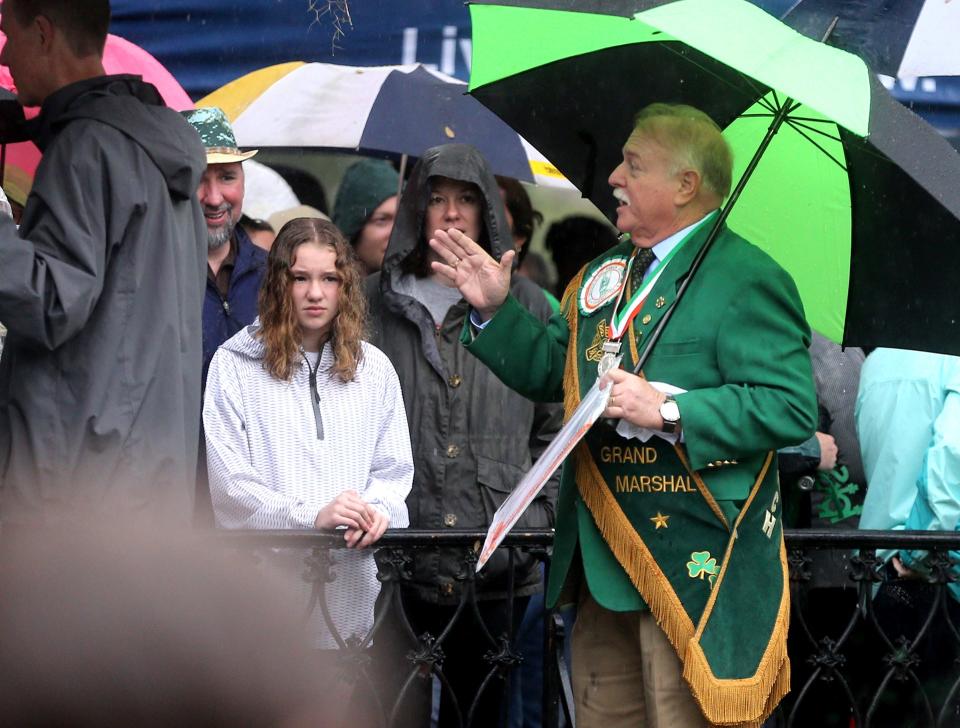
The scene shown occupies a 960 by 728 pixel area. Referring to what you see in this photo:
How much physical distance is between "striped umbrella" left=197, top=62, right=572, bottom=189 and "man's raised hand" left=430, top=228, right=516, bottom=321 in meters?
2.63

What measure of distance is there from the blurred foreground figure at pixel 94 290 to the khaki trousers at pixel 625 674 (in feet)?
3.85

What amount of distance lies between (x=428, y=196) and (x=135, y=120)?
1934 millimetres

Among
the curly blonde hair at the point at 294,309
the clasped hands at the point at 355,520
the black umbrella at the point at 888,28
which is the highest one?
the black umbrella at the point at 888,28

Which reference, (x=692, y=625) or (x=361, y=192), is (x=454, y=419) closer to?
(x=692, y=625)

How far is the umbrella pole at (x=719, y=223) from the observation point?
3873 millimetres

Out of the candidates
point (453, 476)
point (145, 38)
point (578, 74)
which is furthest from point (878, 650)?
point (145, 38)

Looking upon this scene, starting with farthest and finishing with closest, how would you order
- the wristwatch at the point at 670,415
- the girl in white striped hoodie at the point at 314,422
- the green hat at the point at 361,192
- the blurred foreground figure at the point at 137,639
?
the green hat at the point at 361,192, the girl in white striped hoodie at the point at 314,422, the wristwatch at the point at 670,415, the blurred foreground figure at the point at 137,639

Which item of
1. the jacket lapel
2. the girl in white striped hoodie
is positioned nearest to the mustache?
the girl in white striped hoodie

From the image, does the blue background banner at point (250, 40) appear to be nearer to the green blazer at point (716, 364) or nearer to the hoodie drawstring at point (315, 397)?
the hoodie drawstring at point (315, 397)

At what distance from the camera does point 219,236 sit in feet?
19.3

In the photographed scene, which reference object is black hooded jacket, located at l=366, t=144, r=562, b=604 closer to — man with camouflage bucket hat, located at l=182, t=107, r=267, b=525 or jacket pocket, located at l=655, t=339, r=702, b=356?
man with camouflage bucket hat, located at l=182, t=107, r=267, b=525

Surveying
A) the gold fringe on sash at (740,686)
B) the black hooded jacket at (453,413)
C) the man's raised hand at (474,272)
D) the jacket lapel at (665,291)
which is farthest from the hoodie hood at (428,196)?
the gold fringe on sash at (740,686)

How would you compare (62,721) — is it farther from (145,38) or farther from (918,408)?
(145,38)

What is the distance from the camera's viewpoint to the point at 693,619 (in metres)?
3.79
